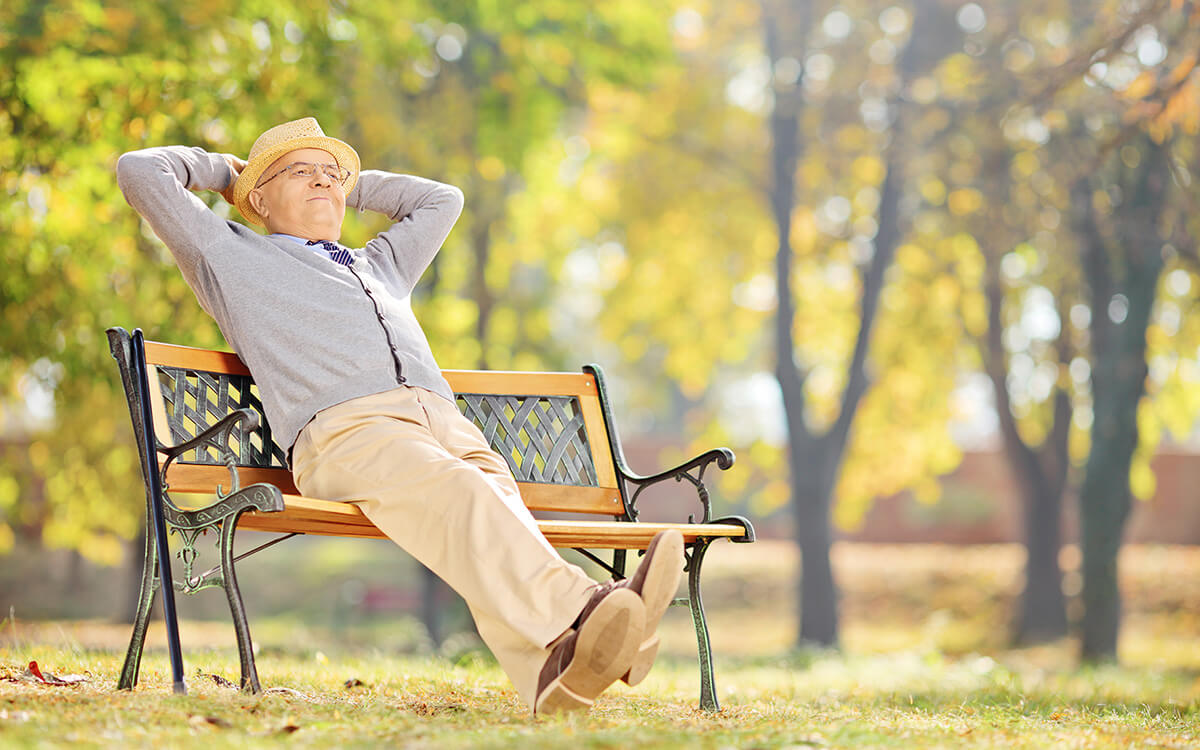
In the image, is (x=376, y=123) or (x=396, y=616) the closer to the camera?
(x=376, y=123)

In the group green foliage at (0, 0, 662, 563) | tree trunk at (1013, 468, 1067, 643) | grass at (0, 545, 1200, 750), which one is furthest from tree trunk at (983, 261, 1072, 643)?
green foliage at (0, 0, 662, 563)

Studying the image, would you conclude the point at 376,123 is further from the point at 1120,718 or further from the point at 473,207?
the point at 1120,718

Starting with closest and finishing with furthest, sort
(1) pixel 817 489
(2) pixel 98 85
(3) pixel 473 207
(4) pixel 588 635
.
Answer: (4) pixel 588 635, (2) pixel 98 85, (3) pixel 473 207, (1) pixel 817 489

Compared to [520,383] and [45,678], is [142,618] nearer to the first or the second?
[45,678]

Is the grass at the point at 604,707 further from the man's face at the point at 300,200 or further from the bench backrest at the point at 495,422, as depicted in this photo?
the man's face at the point at 300,200

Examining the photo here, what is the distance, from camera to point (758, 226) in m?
14.0

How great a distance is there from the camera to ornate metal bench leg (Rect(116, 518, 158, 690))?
383 cm

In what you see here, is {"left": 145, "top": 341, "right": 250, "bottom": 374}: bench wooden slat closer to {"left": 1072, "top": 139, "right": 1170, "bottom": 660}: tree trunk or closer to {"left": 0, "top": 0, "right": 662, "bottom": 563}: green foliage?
{"left": 0, "top": 0, "right": 662, "bottom": 563}: green foliage

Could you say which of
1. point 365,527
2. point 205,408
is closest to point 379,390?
point 365,527

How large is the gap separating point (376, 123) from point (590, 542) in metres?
5.49

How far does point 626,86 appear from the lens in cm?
1077

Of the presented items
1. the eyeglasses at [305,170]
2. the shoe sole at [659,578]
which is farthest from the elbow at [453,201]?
the shoe sole at [659,578]

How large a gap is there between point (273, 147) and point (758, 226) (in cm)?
1018

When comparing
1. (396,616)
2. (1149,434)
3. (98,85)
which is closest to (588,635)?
(98,85)
